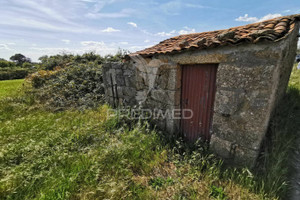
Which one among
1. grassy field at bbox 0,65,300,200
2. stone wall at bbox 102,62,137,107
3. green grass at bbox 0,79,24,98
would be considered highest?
stone wall at bbox 102,62,137,107

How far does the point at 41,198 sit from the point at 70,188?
0.33 metres

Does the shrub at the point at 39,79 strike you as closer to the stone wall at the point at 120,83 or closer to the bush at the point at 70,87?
the bush at the point at 70,87

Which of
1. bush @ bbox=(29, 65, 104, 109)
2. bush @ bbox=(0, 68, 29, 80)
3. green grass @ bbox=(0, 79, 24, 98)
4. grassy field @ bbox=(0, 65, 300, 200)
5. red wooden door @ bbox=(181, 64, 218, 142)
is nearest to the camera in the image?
grassy field @ bbox=(0, 65, 300, 200)

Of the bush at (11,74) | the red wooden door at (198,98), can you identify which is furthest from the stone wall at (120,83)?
the bush at (11,74)

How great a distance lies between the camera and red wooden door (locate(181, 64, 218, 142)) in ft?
9.39

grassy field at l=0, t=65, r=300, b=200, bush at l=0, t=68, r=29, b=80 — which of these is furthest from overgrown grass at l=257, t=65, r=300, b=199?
bush at l=0, t=68, r=29, b=80

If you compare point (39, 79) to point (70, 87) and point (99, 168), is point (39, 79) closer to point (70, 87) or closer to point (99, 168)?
point (70, 87)

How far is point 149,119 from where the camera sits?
4.00 m

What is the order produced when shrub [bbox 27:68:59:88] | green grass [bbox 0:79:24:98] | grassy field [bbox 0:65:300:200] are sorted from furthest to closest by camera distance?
shrub [bbox 27:68:59:88] → green grass [bbox 0:79:24:98] → grassy field [bbox 0:65:300:200]

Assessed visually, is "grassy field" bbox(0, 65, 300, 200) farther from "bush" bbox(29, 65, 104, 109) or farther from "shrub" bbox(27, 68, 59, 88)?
"shrub" bbox(27, 68, 59, 88)

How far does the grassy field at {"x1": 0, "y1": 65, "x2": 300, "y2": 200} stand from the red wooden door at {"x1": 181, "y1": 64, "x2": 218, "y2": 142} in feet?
1.77

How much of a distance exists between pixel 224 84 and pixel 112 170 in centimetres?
249

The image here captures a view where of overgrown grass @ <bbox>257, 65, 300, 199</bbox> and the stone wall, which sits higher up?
the stone wall

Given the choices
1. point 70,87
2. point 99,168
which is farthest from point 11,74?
point 99,168
